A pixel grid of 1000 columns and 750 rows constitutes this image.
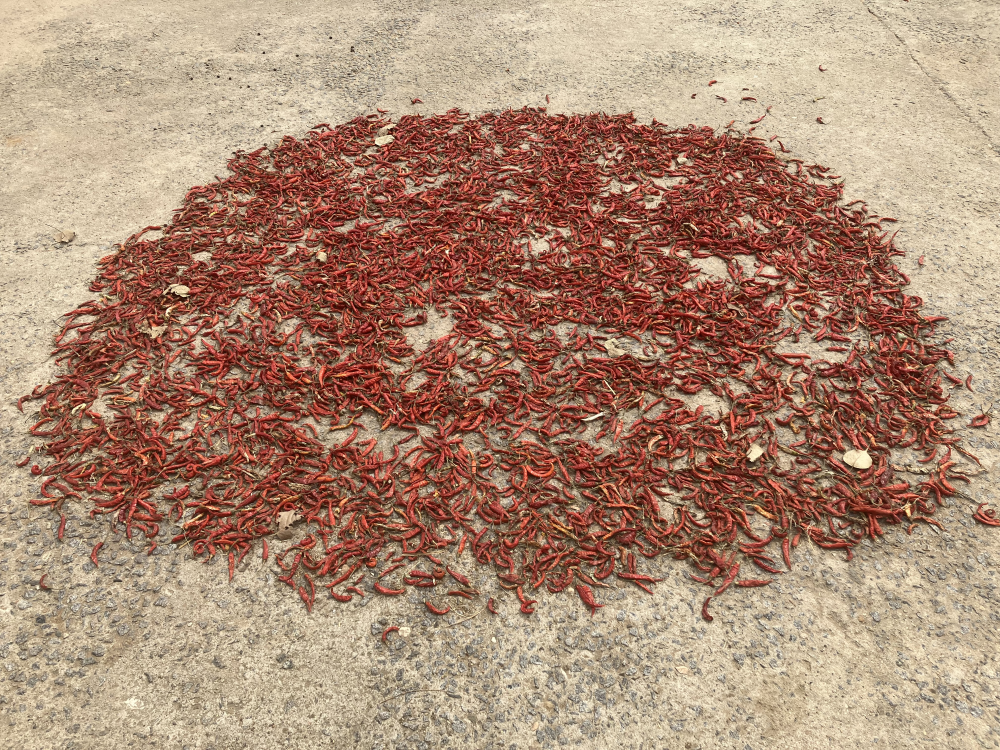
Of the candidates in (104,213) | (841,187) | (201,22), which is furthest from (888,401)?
(201,22)

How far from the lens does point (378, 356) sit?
14.3ft

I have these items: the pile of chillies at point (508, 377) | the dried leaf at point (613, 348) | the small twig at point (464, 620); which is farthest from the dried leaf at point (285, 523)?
the dried leaf at point (613, 348)

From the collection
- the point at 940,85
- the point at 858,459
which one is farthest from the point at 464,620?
the point at 940,85

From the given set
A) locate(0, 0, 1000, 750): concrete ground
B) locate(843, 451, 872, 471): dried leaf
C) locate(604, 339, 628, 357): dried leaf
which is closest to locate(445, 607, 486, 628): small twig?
locate(0, 0, 1000, 750): concrete ground

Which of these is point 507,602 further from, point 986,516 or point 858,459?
point 986,516

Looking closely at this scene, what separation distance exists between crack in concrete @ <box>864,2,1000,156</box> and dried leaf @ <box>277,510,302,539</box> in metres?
6.81

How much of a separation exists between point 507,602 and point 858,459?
6.91 feet

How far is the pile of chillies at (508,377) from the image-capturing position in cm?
348

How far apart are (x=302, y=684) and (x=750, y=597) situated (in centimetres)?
209

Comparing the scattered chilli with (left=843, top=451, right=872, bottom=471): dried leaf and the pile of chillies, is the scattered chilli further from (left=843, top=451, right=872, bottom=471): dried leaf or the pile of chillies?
(left=843, top=451, right=872, bottom=471): dried leaf

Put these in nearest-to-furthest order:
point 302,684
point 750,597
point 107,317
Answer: point 302,684 < point 750,597 < point 107,317

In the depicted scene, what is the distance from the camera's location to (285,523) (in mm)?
3469

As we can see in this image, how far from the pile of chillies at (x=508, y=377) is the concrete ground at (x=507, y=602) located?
191 millimetres

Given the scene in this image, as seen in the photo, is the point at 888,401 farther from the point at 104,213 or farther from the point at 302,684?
the point at 104,213
